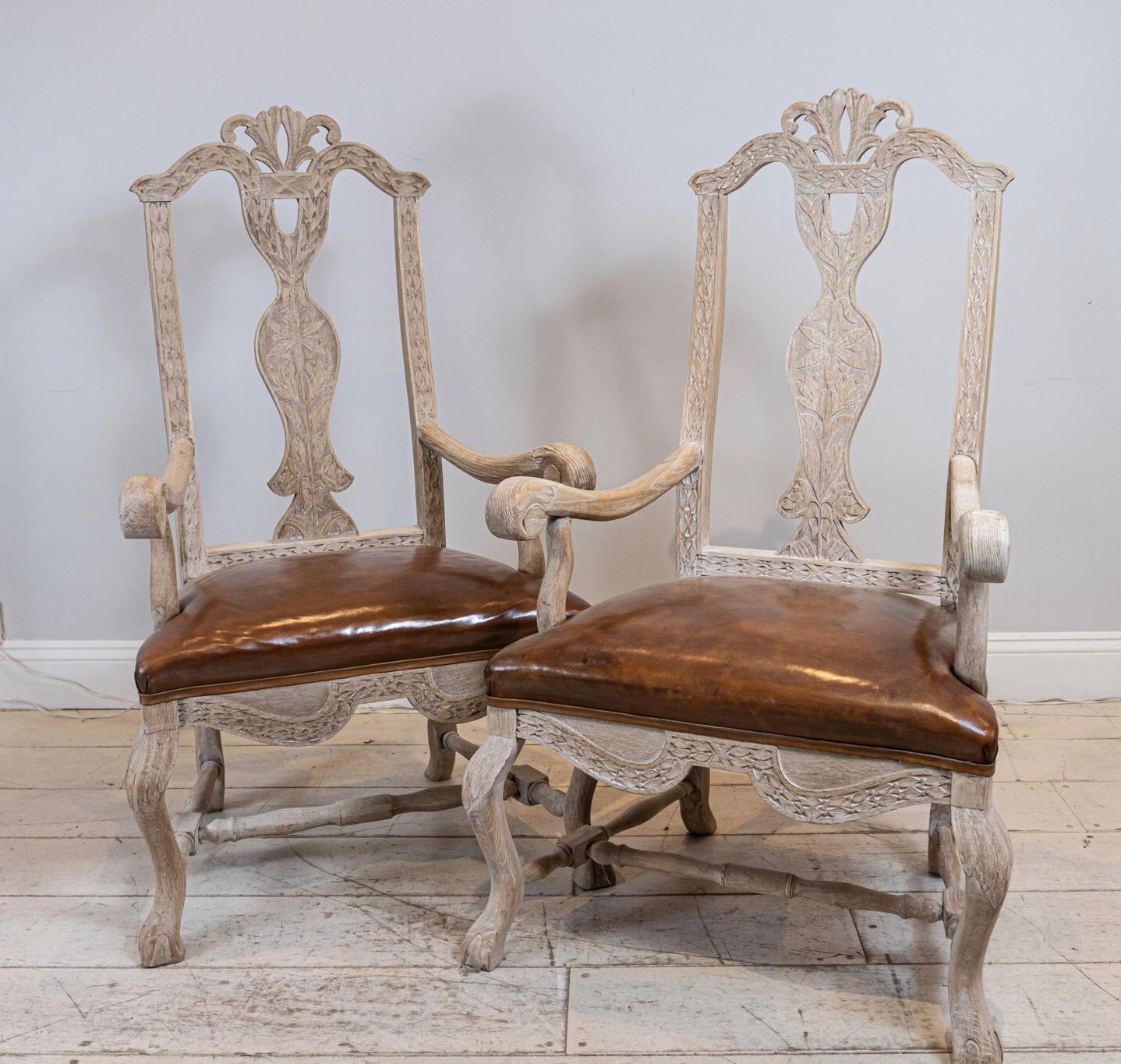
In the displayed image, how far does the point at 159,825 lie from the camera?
1.71 m

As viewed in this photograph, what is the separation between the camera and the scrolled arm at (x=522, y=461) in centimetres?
184

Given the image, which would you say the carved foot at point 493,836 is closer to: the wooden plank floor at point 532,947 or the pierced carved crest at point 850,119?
the wooden plank floor at point 532,947

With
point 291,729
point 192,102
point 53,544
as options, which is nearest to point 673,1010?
point 291,729

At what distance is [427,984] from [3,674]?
160 centimetres

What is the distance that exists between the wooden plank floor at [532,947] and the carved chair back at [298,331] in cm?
55

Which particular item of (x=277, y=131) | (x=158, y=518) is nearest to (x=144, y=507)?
(x=158, y=518)

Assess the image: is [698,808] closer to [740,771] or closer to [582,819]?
[582,819]

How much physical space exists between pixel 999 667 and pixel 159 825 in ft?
6.22

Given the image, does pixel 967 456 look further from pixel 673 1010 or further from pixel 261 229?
pixel 261 229

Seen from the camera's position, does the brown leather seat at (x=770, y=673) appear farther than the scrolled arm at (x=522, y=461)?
No

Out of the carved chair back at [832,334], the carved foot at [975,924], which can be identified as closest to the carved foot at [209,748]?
the carved chair back at [832,334]

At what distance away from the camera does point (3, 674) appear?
110 inches

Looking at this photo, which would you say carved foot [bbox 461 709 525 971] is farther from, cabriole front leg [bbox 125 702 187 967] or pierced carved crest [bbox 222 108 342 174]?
pierced carved crest [bbox 222 108 342 174]

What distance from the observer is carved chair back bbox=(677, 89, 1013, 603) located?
Result: 73.4 inches
